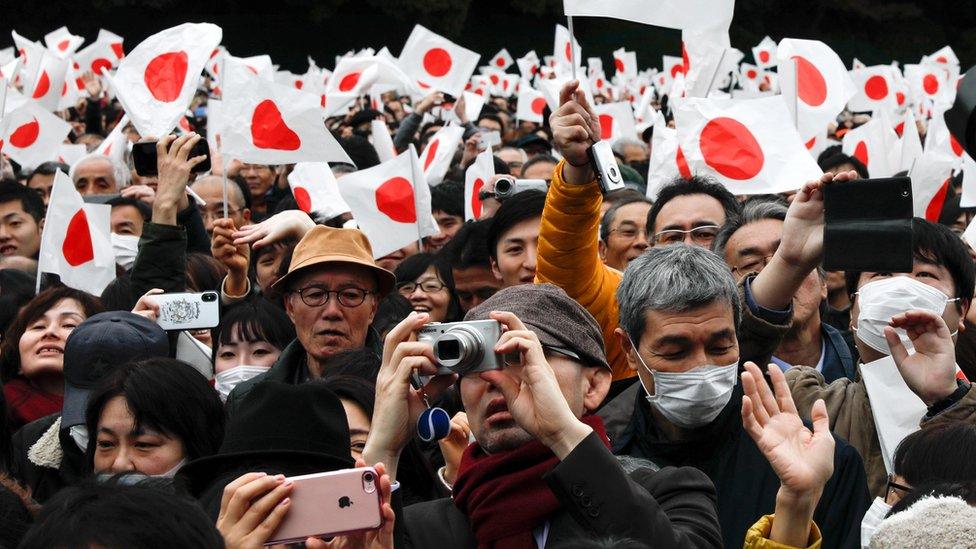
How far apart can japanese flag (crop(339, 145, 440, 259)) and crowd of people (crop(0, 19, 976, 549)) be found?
2.72ft

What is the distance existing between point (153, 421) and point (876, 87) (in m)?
9.14

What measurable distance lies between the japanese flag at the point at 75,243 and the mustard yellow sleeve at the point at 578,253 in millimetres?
2600

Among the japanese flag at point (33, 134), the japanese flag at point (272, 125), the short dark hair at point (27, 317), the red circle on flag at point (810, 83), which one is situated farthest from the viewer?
the japanese flag at point (33, 134)

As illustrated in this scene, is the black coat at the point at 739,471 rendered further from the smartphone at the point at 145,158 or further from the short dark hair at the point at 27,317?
the smartphone at the point at 145,158

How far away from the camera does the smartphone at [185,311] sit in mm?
4383

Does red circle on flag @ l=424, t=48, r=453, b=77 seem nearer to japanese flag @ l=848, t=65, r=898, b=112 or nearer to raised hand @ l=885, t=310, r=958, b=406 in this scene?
japanese flag @ l=848, t=65, r=898, b=112

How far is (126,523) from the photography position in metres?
1.98

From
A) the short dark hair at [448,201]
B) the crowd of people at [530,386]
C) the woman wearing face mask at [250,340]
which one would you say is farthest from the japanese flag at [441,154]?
the woman wearing face mask at [250,340]

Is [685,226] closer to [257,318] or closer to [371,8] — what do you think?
[257,318]

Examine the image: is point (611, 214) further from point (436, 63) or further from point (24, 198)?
point (436, 63)

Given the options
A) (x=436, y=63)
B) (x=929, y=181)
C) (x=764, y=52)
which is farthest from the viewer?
(x=764, y=52)

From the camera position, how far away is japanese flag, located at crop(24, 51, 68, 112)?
10477 millimetres

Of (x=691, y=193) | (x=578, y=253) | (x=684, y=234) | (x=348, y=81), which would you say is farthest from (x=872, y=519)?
(x=348, y=81)

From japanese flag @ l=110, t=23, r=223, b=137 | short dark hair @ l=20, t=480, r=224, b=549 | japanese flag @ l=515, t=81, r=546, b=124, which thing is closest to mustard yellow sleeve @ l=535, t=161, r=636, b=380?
short dark hair @ l=20, t=480, r=224, b=549
